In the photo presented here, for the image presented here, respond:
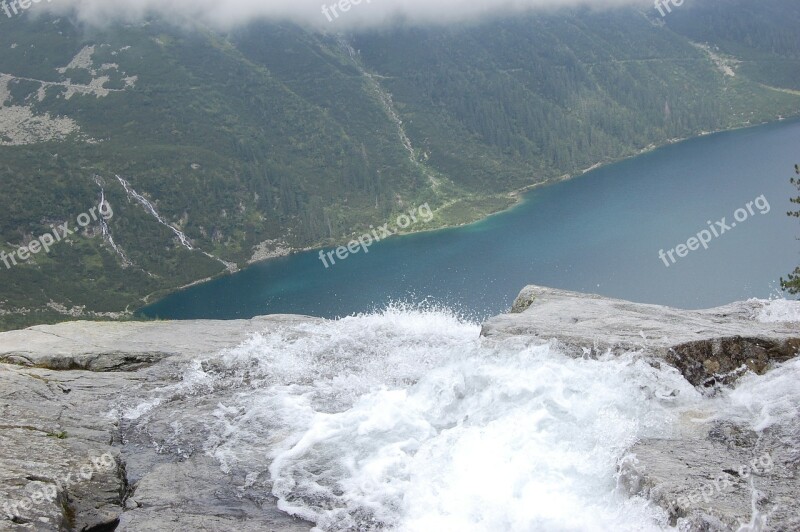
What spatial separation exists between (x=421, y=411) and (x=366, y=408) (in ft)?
5.74

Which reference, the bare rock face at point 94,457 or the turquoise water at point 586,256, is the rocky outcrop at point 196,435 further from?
A: the turquoise water at point 586,256

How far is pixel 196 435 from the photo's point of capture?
58.0 ft

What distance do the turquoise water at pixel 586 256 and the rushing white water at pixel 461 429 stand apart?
213ft

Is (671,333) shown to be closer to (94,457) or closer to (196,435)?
(196,435)

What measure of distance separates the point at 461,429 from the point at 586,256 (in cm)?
10290

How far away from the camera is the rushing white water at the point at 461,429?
541 inches

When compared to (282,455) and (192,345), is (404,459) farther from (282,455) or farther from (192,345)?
(192,345)

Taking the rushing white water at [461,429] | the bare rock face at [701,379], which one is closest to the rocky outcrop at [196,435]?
the bare rock face at [701,379]

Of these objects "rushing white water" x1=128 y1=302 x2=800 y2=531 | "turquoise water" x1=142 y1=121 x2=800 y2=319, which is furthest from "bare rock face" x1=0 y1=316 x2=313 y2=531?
"turquoise water" x1=142 y1=121 x2=800 y2=319

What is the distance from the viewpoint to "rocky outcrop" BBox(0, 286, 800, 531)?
12.6 m

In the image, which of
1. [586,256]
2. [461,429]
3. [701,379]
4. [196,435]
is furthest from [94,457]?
[586,256]

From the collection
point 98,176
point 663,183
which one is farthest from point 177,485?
point 98,176

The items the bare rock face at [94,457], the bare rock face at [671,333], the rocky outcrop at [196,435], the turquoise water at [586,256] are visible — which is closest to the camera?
the rocky outcrop at [196,435]

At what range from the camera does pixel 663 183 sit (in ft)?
547
